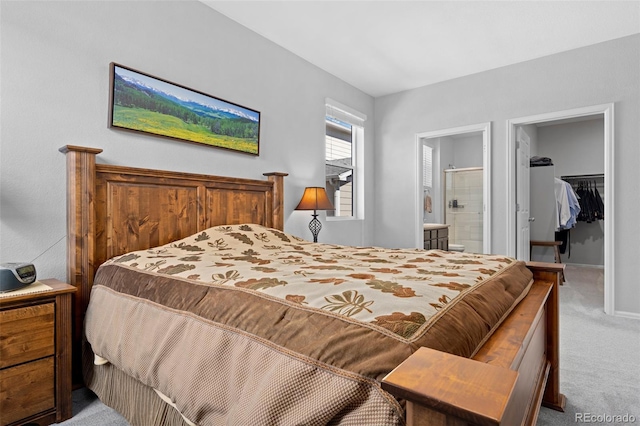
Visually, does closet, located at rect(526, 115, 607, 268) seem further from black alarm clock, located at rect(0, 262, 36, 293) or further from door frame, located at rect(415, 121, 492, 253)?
black alarm clock, located at rect(0, 262, 36, 293)

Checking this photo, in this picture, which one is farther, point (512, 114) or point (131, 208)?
point (512, 114)

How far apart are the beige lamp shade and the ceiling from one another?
1.42 m

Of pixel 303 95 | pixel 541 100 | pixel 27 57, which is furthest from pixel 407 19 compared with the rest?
pixel 27 57

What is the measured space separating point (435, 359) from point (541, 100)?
3.92m

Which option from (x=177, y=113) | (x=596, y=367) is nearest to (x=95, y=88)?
(x=177, y=113)

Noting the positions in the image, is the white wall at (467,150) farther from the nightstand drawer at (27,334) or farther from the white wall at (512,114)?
the nightstand drawer at (27,334)

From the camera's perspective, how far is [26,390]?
1519 millimetres

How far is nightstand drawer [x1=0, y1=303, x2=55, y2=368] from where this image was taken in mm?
1460

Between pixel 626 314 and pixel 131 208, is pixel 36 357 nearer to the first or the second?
pixel 131 208

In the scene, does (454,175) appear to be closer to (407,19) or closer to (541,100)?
(541,100)

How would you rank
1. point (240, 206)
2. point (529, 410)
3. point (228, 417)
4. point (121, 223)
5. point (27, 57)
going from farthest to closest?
point (240, 206) → point (121, 223) → point (27, 57) → point (529, 410) → point (228, 417)

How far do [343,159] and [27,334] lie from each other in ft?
11.6

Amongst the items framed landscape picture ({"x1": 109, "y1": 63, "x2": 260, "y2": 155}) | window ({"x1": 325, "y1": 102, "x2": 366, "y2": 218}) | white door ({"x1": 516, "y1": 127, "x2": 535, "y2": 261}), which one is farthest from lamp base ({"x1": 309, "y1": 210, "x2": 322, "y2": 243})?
white door ({"x1": 516, "y1": 127, "x2": 535, "y2": 261})

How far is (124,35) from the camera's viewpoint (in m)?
2.30
